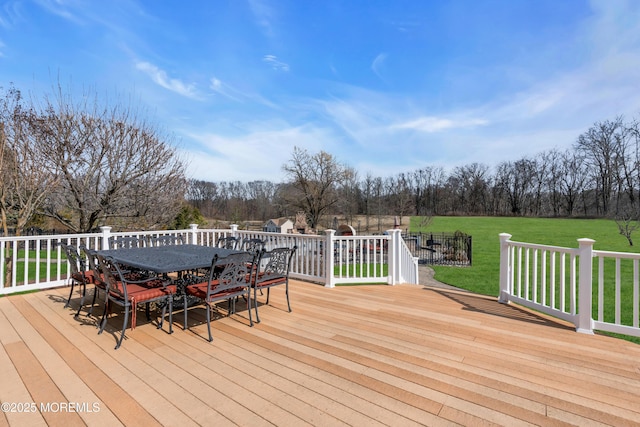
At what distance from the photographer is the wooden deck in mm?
1785

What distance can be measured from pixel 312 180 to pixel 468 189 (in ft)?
89.9

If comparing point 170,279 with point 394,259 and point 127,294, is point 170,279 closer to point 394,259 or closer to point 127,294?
point 127,294

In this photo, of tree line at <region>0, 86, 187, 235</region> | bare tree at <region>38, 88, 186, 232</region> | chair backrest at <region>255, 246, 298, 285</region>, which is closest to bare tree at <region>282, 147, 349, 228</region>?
tree line at <region>0, 86, 187, 235</region>

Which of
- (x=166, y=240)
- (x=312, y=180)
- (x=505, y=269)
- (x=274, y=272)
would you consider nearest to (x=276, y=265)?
(x=274, y=272)

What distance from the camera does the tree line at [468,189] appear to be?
2578cm

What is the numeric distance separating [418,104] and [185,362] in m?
13.4

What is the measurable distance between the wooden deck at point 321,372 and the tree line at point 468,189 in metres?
19.3

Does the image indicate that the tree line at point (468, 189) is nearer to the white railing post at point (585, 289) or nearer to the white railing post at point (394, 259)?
the white railing post at point (394, 259)

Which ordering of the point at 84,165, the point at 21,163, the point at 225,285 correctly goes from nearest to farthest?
1. the point at 225,285
2. the point at 21,163
3. the point at 84,165

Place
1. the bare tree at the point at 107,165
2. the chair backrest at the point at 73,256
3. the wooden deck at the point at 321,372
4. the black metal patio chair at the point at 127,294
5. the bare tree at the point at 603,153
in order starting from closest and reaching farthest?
the wooden deck at the point at 321,372 → the black metal patio chair at the point at 127,294 → the chair backrest at the point at 73,256 → the bare tree at the point at 107,165 → the bare tree at the point at 603,153

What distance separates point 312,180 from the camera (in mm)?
25719

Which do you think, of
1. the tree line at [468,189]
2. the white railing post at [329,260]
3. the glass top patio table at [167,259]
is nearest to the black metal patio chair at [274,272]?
the glass top patio table at [167,259]

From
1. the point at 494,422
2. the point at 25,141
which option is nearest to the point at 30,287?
the point at 25,141

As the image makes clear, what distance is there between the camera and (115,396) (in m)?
1.96
